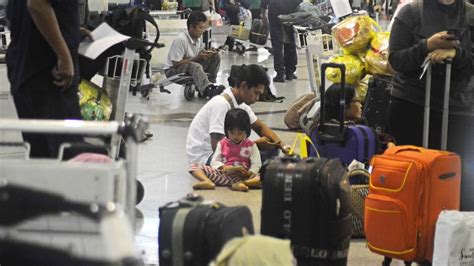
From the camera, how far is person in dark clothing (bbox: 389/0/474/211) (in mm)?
5078

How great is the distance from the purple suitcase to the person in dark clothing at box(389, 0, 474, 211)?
17.3 inches

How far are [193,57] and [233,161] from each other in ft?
16.1

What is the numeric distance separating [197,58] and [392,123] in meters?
6.44

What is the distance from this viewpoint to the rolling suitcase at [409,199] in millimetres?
4543

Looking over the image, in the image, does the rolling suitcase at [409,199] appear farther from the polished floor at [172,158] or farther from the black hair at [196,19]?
the black hair at [196,19]

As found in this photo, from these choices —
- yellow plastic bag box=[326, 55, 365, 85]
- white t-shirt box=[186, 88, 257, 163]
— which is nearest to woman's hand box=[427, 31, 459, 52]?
white t-shirt box=[186, 88, 257, 163]

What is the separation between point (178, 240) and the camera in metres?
3.46

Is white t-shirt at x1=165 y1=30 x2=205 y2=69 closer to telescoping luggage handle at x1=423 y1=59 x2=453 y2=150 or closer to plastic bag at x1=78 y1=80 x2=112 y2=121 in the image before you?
plastic bag at x1=78 y1=80 x2=112 y2=121

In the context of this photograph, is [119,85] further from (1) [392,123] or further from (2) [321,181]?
(2) [321,181]

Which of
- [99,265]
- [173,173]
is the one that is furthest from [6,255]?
[173,173]

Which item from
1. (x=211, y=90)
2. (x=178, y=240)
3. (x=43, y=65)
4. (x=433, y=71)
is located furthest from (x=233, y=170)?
(x=211, y=90)

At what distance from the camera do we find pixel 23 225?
8.93 feet

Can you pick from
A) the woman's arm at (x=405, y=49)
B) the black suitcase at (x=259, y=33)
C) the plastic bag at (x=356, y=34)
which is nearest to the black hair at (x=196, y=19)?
the plastic bag at (x=356, y=34)

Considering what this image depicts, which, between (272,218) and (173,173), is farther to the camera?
(173,173)
